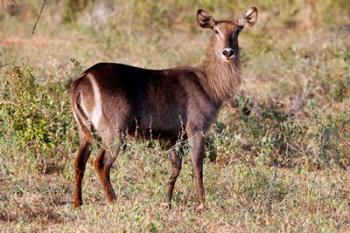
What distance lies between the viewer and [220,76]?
7812 mm

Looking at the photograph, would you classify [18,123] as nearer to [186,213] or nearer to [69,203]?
[69,203]

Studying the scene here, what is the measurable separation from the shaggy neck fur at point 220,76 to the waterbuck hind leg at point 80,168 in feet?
4.12

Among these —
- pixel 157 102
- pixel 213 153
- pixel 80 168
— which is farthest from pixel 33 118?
pixel 213 153

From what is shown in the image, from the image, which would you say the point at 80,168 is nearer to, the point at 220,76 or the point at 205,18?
the point at 220,76

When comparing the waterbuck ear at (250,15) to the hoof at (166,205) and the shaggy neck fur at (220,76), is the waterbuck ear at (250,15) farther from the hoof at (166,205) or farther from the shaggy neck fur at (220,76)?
the hoof at (166,205)

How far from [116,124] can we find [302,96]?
14.7 ft

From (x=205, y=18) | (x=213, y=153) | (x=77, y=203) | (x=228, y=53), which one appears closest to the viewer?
(x=77, y=203)

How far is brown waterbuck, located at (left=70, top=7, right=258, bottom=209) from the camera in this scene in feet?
22.5

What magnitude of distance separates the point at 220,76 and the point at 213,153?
1.03m

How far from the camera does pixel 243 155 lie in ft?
27.0

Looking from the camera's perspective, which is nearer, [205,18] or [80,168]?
[80,168]

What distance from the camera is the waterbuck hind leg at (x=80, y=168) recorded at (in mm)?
6949

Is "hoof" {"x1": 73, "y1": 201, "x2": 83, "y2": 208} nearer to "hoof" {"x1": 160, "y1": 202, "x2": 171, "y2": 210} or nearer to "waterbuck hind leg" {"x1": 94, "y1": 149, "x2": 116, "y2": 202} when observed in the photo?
"waterbuck hind leg" {"x1": 94, "y1": 149, "x2": 116, "y2": 202}

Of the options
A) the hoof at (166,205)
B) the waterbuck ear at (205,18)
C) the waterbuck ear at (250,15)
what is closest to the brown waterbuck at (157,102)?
the waterbuck ear at (205,18)
